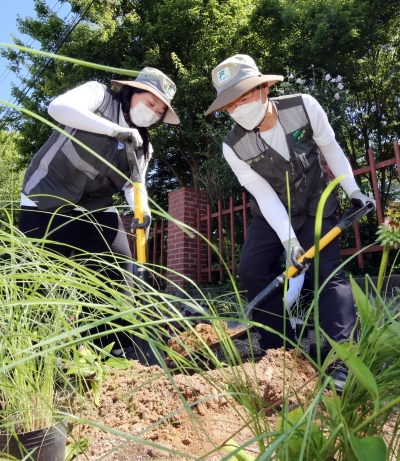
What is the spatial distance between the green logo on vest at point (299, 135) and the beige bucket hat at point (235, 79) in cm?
29

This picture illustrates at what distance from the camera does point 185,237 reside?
6699 mm

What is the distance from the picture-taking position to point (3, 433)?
0.98 meters

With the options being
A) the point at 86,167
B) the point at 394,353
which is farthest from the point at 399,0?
the point at 394,353

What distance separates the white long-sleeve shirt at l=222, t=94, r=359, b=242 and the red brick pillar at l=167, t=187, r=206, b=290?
4.12 metres

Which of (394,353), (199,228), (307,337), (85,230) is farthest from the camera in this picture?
(199,228)

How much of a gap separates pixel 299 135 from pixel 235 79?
18.0 inches

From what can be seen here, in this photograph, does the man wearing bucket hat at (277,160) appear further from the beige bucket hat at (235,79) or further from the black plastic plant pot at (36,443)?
the black plastic plant pot at (36,443)

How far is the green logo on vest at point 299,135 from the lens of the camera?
7.65 ft

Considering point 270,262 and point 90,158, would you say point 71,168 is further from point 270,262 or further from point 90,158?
point 270,262

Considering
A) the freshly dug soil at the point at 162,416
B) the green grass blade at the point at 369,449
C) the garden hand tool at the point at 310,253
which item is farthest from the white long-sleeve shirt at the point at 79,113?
the green grass blade at the point at 369,449

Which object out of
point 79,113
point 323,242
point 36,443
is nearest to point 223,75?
point 79,113

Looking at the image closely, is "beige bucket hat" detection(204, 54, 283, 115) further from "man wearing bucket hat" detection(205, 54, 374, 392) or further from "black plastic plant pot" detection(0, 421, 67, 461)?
"black plastic plant pot" detection(0, 421, 67, 461)

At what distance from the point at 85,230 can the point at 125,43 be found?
786cm

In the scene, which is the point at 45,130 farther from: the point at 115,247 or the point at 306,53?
the point at 115,247
